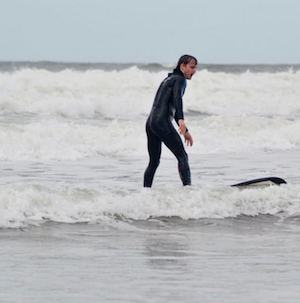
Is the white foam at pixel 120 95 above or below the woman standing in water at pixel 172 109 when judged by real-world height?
below

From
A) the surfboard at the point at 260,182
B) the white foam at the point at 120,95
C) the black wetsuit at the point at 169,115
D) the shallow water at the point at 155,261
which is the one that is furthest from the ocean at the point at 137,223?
the white foam at the point at 120,95

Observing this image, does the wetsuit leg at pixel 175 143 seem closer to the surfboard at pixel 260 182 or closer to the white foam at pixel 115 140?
the surfboard at pixel 260 182

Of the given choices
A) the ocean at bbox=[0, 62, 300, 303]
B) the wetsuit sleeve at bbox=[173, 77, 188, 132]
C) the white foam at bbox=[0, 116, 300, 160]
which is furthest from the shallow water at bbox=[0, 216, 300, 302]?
the white foam at bbox=[0, 116, 300, 160]

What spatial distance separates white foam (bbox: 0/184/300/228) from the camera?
7.23 metres

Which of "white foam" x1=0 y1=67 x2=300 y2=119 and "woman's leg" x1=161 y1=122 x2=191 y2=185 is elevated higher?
"woman's leg" x1=161 y1=122 x2=191 y2=185

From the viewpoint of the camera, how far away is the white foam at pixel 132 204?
7230mm

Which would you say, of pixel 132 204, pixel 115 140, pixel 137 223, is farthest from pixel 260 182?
pixel 115 140

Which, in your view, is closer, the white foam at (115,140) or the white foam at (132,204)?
the white foam at (132,204)

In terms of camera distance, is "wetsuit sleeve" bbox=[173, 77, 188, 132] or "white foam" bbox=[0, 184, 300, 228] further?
"wetsuit sleeve" bbox=[173, 77, 188, 132]

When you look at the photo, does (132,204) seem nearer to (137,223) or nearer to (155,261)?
(137,223)

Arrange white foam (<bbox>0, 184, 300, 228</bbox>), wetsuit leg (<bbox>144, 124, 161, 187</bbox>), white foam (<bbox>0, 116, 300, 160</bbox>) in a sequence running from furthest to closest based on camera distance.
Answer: white foam (<bbox>0, 116, 300, 160</bbox>) → wetsuit leg (<bbox>144, 124, 161, 187</bbox>) → white foam (<bbox>0, 184, 300, 228</bbox>)

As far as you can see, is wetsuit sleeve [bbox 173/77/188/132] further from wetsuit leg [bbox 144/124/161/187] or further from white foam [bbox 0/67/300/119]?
white foam [bbox 0/67/300/119]

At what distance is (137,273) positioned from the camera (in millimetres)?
5051

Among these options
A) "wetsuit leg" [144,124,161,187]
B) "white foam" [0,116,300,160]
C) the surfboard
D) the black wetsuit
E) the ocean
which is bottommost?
"white foam" [0,116,300,160]
